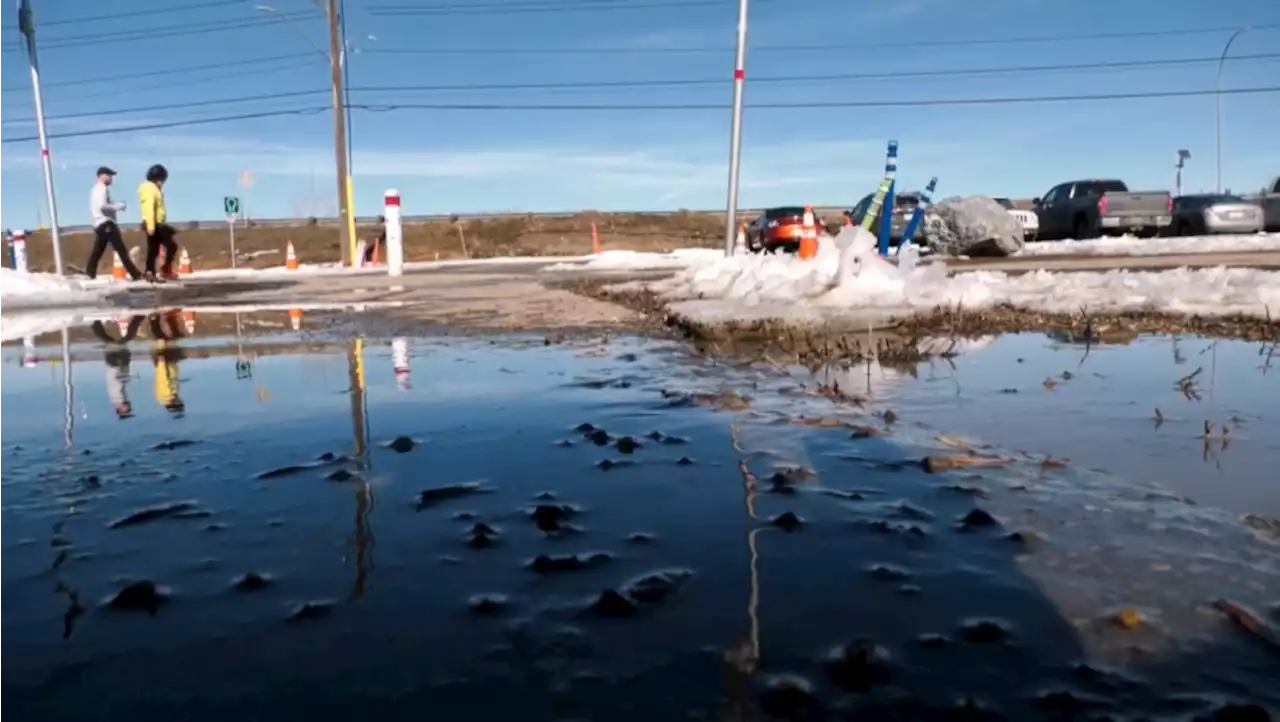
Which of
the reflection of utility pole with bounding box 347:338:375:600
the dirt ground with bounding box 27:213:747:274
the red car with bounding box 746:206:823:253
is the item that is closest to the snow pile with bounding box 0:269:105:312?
the reflection of utility pole with bounding box 347:338:375:600

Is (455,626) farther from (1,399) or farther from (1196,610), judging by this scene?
(1,399)

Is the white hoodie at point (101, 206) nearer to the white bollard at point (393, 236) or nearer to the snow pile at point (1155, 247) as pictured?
the white bollard at point (393, 236)

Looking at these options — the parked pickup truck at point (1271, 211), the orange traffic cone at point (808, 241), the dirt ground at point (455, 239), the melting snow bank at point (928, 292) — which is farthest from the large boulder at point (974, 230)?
the dirt ground at point (455, 239)

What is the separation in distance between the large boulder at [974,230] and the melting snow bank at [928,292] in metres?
10.3

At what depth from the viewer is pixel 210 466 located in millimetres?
3238

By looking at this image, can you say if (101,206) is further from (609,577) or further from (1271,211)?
(1271,211)

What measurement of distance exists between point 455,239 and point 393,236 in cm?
2818

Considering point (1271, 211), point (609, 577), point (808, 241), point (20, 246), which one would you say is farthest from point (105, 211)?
point (1271, 211)

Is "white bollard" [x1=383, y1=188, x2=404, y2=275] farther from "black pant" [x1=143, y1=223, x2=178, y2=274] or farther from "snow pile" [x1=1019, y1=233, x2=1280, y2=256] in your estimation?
"snow pile" [x1=1019, y1=233, x2=1280, y2=256]

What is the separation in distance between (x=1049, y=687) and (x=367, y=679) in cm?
117

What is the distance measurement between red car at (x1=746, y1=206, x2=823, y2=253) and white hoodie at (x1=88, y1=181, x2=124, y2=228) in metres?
16.0

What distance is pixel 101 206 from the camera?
1644 cm

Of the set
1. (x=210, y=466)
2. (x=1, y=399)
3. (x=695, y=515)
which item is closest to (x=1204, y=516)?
(x=695, y=515)

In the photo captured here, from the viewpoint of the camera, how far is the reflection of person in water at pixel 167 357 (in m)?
4.56
